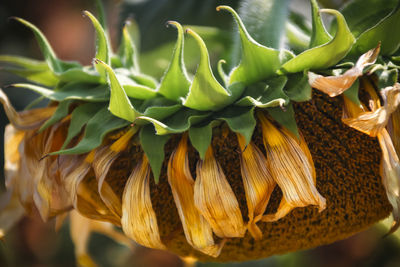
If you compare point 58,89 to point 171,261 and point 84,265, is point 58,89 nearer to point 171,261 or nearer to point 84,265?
point 84,265

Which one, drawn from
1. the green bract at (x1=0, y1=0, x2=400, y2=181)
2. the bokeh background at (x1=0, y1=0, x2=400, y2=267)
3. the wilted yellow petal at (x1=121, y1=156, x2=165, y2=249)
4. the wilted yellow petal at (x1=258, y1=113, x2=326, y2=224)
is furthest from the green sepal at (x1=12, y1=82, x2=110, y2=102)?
the bokeh background at (x1=0, y1=0, x2=400, y2=267)

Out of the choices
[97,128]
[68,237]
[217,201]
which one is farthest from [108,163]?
[68,237]

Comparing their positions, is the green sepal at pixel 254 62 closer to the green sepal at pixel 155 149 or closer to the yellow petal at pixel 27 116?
the green sepal at pixel 155 149

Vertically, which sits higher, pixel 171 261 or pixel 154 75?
pixel 154 75

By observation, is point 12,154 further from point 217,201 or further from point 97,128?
point 217,201

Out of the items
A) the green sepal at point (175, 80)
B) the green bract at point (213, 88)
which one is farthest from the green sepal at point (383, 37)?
the green sepal at point (175, 80)

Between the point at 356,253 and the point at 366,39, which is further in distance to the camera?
the point at 356,253

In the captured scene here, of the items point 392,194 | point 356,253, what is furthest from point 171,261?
point 392,194

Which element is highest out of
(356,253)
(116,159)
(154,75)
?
(116,159)

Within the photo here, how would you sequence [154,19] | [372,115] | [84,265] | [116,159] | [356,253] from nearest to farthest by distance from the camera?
[372,115] → [116,159] → [84,265] → [154,19] → [356,253]
